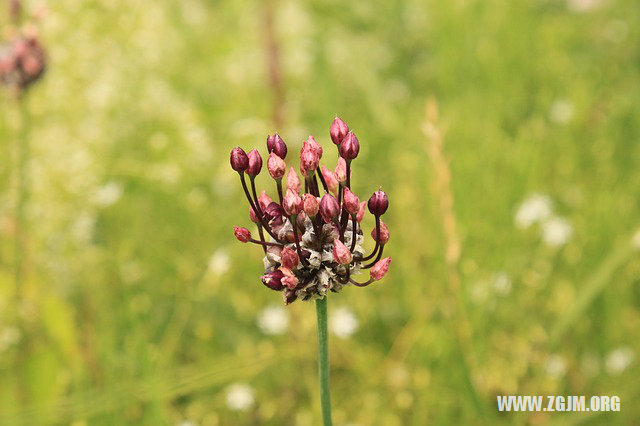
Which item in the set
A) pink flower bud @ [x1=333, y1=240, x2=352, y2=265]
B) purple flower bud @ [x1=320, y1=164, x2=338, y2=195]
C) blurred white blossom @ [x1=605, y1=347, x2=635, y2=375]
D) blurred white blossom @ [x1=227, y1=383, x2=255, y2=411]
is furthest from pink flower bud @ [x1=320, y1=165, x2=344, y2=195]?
blurred white blossom @ [x1=605, y1=347, x2=635, y2=375]

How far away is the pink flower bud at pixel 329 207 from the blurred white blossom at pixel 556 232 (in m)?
1.47

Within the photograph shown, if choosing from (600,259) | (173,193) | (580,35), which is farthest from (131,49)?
(580,35)

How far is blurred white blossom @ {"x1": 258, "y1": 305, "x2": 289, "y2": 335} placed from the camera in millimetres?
2059

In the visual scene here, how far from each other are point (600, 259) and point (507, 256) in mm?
266

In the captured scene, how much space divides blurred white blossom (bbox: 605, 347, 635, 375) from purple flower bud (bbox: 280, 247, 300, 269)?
4.12ft

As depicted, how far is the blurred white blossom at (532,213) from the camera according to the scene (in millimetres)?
2242

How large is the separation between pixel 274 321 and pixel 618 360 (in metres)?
0.93

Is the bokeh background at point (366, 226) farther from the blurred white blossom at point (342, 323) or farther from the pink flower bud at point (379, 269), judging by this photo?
the pink flower bud at point (379, 269)

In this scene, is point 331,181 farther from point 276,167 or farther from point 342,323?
point 342,323

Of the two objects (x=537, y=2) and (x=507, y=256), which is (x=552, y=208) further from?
(x=537, y=2)

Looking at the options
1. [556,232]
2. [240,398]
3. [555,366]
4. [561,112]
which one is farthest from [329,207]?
[561,112]

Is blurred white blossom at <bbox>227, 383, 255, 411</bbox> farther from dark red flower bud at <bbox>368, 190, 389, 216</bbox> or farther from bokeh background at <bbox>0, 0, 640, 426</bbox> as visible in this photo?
dark red flower bud at <bbox>368, 190, 389, 216</bbox>

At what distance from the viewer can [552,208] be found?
2.38m

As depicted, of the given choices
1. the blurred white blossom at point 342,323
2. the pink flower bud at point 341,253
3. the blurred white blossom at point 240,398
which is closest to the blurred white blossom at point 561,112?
the blurred white blossom at point 342,323
